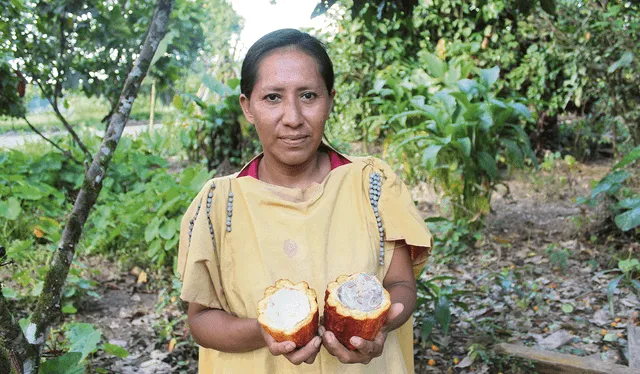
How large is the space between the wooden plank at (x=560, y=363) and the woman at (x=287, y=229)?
117cm

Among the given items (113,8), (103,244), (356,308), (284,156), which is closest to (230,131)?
(103,244)

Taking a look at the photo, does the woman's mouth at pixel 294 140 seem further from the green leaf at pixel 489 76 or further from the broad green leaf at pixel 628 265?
the green leaf at pixel 489 76

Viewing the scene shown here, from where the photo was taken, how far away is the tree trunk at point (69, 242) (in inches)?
56.8

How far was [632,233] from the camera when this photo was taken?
11.4ft

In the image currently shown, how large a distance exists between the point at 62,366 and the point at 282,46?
101cm

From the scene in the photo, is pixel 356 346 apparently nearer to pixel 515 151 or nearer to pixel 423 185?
pixel 515 151

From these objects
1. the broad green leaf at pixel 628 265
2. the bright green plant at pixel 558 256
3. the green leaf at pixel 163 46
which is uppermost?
the green leaf at pixel 163 46

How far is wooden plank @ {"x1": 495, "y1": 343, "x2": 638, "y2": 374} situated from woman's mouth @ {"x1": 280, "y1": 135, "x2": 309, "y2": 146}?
4.89 ft

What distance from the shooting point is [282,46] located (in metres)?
1.28

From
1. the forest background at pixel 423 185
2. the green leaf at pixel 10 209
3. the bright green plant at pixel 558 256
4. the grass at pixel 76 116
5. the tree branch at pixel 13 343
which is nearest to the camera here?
the tree branch at pixel 13 343

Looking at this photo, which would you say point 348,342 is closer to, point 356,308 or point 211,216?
point 356,308

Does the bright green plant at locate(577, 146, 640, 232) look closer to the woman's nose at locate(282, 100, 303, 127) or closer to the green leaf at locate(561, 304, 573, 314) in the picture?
→ the green leaf at locate(561, 304, 573, 314)

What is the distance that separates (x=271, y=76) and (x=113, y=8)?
6.18 feet

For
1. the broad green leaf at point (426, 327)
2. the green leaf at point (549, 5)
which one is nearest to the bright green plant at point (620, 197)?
the broad green leaf at point (426, 327)
